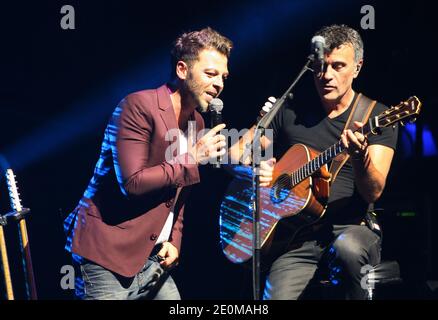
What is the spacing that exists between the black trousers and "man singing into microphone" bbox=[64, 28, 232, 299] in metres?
0.67

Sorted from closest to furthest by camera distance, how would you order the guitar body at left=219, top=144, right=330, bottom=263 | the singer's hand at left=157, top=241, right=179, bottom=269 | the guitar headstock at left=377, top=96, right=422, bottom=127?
the guitar headstock at left=377, top=96, right=422, bottom=127
the singer's hand at left=157, top=241, right=179, bottom=269
the guitar body at left=219, top=144, right=330, bottom=263

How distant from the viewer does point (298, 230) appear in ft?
11.5

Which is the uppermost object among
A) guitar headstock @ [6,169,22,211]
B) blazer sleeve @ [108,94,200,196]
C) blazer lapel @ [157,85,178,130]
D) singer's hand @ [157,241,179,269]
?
blazer lapel @ [157,85,178,130]

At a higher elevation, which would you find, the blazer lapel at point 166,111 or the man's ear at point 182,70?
the man's ear at point 182,70

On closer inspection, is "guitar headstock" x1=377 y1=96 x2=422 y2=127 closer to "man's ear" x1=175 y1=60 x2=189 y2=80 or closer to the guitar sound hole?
the guitar sound hole

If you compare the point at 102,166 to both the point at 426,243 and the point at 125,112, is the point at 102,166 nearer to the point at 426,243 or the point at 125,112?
the point at 125,112

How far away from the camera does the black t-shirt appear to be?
11.5 feet

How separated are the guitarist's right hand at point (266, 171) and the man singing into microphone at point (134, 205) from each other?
55 centimetres

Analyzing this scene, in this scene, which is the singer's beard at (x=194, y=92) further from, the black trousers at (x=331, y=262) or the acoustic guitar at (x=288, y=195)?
the black trousers at (x=331, y=262)

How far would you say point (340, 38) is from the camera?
3.62m

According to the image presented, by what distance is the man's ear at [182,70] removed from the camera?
3.54 meters

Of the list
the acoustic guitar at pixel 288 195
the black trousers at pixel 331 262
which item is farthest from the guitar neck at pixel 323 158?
the black trousers at pixel 331 262

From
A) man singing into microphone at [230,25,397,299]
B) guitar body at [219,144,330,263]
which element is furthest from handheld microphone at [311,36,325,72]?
guitar body at [219,144,330,263]

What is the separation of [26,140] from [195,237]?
1.62 meters
